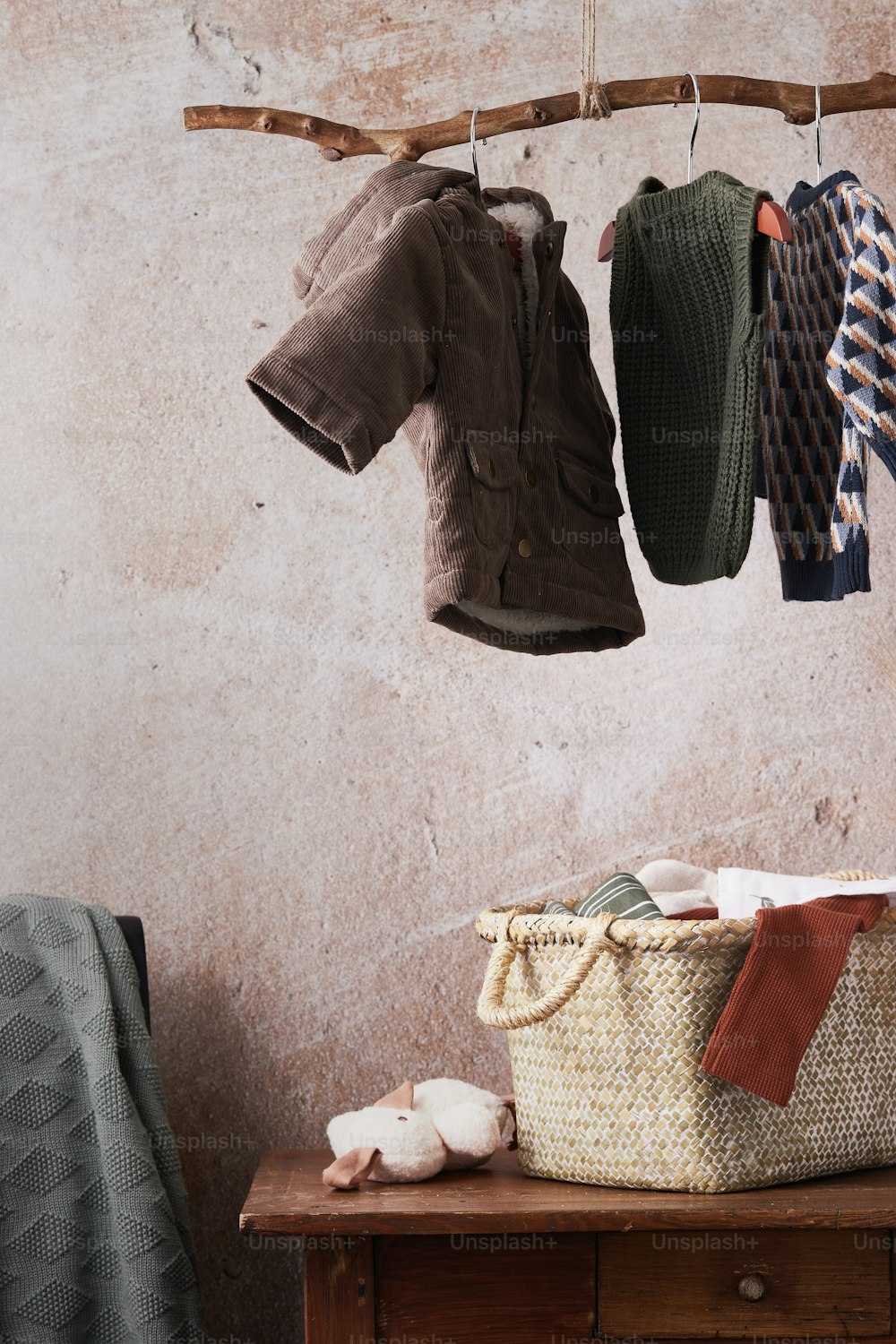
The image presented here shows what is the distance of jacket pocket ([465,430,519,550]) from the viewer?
3.48 ft

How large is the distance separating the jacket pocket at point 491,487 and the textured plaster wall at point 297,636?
647 mm

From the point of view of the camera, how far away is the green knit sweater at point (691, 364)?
1.12 m

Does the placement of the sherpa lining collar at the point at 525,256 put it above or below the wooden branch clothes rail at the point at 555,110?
below

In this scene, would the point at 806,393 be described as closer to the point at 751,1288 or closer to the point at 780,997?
the point at 780,997

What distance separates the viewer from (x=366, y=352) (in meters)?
0.97

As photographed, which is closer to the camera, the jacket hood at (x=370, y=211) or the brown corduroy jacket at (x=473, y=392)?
the brown corduroy jacket at (x=473, y=392)

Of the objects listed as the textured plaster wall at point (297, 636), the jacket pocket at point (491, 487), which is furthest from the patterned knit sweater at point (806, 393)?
the textured plaster wall at point (297, 636)

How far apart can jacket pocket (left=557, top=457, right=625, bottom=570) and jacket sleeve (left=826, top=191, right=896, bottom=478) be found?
247 millimetres

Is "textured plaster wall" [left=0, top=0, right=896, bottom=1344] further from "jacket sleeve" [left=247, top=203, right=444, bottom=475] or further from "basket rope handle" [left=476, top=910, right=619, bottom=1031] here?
"jacket sleeve" [left=247, top=203, right=444, bottom=475]

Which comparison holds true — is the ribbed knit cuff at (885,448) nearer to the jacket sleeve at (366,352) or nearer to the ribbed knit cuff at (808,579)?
the ribbed knit cuff at (808,579)

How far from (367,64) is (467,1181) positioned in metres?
1.49

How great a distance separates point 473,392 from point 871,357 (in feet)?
1.12

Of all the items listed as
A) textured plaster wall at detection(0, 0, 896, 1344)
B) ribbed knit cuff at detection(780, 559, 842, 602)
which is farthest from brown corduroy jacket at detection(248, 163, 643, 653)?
textured plaster wall at detection(0, 0, 896, 1344)

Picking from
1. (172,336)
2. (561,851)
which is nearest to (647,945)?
(561,851)
